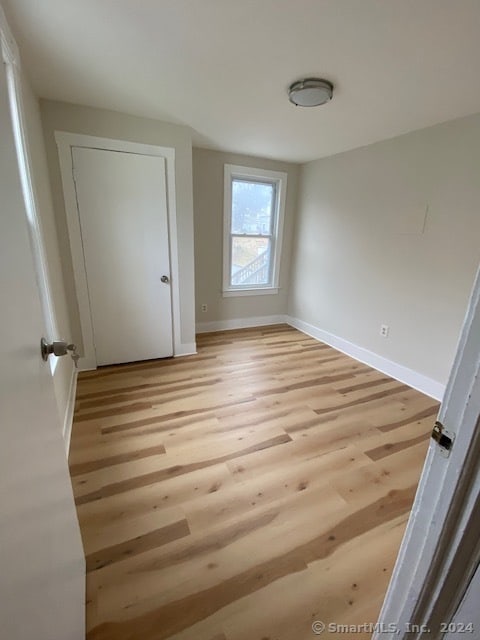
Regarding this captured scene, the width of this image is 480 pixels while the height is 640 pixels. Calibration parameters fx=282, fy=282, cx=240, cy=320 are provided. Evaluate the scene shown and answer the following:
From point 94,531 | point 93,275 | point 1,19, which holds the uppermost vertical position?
point 1,19

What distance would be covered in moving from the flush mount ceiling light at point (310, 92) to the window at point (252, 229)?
174 cm

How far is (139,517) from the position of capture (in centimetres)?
140

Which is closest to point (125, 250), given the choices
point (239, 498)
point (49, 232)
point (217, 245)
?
point (49, 232)

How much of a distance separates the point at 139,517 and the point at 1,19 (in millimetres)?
2379

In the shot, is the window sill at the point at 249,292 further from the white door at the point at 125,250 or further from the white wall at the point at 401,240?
the white door at the point at 125,250

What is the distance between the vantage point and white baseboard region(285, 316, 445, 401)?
2561mm

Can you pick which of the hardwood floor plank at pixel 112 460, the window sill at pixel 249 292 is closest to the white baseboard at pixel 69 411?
the hardwood floor plank at pixel 112 460

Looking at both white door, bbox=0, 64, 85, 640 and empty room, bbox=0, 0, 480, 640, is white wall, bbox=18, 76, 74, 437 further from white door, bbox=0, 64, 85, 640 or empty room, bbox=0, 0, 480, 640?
white door, bbox=0, 64, 85, 640

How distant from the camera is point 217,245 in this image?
373cm

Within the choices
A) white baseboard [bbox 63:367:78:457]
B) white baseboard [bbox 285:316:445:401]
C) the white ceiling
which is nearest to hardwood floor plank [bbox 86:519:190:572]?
white baseboard [bbox 63:367:78:457]

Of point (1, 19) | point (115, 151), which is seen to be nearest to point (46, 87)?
point (115, 151)

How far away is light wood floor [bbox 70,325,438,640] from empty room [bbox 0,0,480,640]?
11mm

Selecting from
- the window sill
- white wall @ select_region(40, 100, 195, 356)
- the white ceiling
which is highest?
the white ceiling

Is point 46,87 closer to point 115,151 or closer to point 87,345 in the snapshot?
point 115,151
